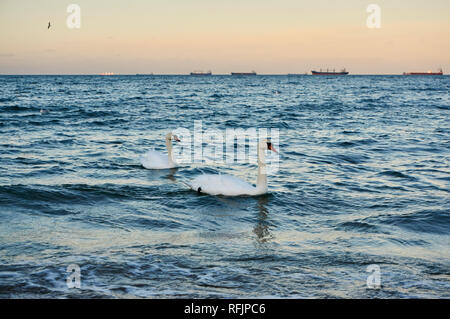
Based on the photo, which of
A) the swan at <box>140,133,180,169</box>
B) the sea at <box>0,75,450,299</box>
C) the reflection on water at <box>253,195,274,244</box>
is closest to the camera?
the sea at <box>0,75,450,299</box>

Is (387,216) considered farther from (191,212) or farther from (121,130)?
(121,130)

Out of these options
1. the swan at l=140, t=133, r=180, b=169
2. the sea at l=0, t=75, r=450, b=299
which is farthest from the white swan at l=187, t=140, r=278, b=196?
the swan at l=140, t=133, r=180, b=169

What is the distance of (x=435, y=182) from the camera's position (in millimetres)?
10633

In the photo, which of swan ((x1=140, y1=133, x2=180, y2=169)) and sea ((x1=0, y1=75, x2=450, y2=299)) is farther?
swan ((x1=140, y1=133, x2=180, y2=169))

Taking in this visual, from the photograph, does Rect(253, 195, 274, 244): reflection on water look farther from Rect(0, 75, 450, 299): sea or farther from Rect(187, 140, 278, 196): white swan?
Rect(187, 140, 278, 196): white swan

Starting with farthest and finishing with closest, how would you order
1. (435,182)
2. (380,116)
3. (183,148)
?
1. (380,116)
2. (183,148)
3. (435,182)

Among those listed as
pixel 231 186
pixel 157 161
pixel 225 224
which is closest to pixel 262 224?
pixel 225 224

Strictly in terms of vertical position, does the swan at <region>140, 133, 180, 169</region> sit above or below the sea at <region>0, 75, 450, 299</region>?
above

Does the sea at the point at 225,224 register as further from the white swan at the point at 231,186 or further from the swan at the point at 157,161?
the swan at the point at 157,161

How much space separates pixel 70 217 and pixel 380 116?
22.0 meters

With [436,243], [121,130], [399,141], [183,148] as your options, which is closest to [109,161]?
[183,148]

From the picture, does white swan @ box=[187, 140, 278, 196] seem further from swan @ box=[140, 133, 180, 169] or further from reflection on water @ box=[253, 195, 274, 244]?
swan @ box=[140, 133, 180, 169]

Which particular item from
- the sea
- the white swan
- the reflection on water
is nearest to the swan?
the sea

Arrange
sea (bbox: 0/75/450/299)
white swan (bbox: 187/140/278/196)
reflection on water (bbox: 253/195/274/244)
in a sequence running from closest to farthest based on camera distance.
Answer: sea (bbox: 0/75/450/299) → reflection on water (bbox: 253/195/274/244) → white swan (bbox: 187/140/278/196)
